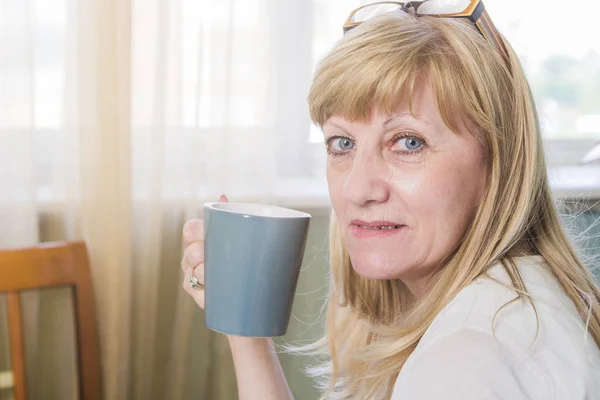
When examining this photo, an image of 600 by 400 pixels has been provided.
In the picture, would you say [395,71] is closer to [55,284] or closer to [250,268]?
[250,268]

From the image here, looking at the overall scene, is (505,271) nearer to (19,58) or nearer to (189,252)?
(189,252)

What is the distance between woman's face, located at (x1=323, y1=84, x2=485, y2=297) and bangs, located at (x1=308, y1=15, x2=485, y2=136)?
1cm

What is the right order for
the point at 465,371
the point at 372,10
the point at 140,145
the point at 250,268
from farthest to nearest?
the point at 140,145, the point at 372,10, the point at 250,268, the point at 465,371

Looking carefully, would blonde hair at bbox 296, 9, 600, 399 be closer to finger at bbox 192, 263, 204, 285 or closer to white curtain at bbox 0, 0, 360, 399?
finger at bbox 192, 263, 204, 285

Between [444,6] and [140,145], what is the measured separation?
0.79 m

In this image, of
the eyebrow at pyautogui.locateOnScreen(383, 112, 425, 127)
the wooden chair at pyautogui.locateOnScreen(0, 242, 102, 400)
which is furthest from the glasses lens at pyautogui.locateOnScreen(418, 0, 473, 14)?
the wooden chair at pyautogui.locateOnScreen(0, 242, 102, 400)

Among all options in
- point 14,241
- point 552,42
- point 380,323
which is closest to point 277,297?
point 380,323

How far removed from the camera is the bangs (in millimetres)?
809

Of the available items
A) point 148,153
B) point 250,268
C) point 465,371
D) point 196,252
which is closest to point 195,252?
point 196,252

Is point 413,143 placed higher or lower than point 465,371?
higher

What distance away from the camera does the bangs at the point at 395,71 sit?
2.65ft

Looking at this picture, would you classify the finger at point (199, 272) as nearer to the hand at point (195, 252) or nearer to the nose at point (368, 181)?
the hand at point (195, 252)

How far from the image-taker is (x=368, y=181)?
2.74 ft

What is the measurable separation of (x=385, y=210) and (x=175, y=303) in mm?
847
